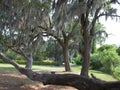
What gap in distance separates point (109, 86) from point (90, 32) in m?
16.5

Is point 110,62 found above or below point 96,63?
above

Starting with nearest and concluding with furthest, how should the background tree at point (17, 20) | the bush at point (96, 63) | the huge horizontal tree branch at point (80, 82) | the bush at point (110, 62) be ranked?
the huge horizontal tree branch at point (80, 82), the background tree at point (17, 20), the bush at point (110, 62), the bush at point (96, 63)

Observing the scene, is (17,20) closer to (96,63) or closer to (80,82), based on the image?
(80,82)

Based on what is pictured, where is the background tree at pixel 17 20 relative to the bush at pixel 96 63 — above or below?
above

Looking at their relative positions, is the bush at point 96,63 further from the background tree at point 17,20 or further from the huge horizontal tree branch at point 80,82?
the huge horizontal tree branch at point 80,82

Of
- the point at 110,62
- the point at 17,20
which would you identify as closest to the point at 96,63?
the point at 110,62

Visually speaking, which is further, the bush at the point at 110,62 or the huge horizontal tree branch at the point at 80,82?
the bush at the point at 110,62

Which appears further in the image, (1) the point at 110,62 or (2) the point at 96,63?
(2) the point at 96,63

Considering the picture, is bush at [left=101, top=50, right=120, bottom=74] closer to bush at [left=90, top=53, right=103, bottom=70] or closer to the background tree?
bush at [left=90, top=53, right=103, bottom=70]

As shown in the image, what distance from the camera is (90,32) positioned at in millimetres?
23172

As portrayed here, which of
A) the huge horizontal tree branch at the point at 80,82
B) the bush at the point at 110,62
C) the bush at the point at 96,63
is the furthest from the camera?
the bush at the point at 96,63

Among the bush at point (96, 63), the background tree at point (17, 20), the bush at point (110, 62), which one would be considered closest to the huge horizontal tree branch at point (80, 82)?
the background tree at point (17, 20)

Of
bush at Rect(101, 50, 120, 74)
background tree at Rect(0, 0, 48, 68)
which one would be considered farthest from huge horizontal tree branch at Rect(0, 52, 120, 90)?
bush at Rect(101, 50, 120, 74)

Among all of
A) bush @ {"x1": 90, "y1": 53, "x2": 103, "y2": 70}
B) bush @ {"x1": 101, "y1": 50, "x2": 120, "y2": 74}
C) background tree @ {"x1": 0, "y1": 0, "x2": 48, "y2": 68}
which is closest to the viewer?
background tree @ {"x1": 0, "y1": 0, "x2": 48, "y2": 68}
